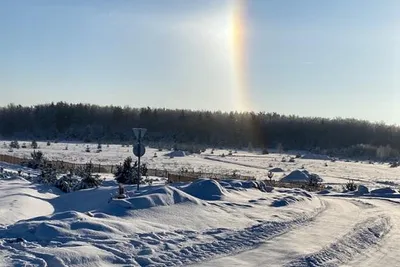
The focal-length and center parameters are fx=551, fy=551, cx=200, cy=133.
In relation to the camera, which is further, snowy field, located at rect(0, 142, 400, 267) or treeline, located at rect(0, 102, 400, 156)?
treeline, located at rect(0, 102, 400, 156)

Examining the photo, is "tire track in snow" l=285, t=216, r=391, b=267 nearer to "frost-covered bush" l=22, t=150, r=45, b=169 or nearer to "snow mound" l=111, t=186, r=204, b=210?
"snow mound" l=111, t=186, r=204, b=210

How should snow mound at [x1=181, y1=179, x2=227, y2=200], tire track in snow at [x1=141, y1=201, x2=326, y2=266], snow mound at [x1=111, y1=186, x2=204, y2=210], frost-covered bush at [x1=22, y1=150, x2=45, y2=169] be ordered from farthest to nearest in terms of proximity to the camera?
frost-covered bush at [x1=22, y1=150, x2=45, y2=169] → snow mound at [x1=181, y1=179, x2=227, y2=200] → snow mound at [x1=111, y1=186, x2=204, y2=210] → tire track in snow at [x1=141, y1=201, x2=326, y2=266]

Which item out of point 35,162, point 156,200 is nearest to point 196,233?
point 156,200

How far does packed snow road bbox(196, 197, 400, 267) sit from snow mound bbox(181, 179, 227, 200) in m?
3.98

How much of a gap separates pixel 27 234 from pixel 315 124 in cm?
11689

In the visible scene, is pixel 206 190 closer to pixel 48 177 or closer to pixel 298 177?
pixel 48 177

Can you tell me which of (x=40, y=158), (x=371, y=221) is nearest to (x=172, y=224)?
(x=371, y=221)

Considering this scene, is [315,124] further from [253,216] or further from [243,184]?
[253,216]

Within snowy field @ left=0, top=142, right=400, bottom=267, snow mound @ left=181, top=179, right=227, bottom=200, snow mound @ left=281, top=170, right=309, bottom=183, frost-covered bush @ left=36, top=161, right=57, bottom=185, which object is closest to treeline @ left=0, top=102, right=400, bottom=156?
snow mound @ left=281, top=170, right=309, bottom=183

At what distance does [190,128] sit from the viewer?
403 ft

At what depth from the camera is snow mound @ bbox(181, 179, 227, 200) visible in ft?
67.1

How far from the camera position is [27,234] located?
1174 centimetres

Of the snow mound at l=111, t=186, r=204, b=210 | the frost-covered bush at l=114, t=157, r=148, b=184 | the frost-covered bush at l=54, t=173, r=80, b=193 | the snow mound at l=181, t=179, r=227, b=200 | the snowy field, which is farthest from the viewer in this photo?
the frost-covered bush at l=114, t=157, r=148, b=184

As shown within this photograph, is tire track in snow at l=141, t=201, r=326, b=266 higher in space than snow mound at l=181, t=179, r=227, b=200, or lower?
lower
